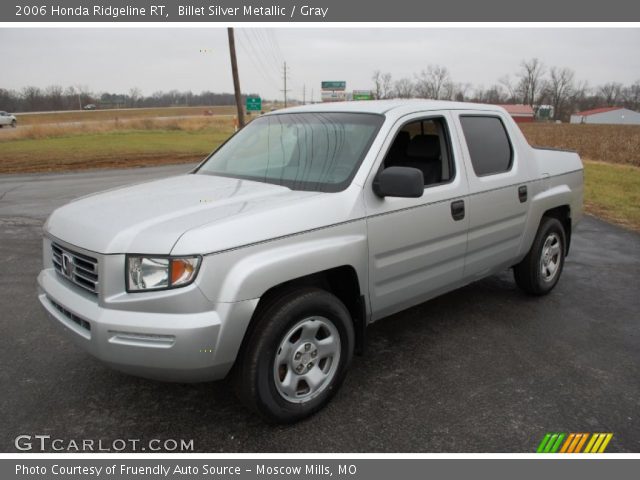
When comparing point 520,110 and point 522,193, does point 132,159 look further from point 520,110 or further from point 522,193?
point 520,110

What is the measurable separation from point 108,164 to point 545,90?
110 meters

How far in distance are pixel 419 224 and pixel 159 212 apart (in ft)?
5.65

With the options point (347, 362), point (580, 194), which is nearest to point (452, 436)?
point (347, 362)

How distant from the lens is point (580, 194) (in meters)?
5.59

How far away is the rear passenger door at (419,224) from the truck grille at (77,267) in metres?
1.60

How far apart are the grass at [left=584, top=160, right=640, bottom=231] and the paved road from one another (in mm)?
5342

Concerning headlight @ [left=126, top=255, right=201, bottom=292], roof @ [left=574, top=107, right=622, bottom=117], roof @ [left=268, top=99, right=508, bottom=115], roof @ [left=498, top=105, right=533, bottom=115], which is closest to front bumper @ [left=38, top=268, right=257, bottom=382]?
headlight @ [left=126, top=255, right=201, bottom=292]

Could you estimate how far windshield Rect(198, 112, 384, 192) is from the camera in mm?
3455

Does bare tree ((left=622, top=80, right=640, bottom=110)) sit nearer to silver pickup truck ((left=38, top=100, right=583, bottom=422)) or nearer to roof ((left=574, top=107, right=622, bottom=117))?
roof ((left=574, top=107, right=622, bottom=117))

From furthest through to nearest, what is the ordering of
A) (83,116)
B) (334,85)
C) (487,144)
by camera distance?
(83,116), (334,85), (487,144)

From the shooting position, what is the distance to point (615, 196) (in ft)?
40.9

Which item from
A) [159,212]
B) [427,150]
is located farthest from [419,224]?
[159,212]

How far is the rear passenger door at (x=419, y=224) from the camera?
338 cm

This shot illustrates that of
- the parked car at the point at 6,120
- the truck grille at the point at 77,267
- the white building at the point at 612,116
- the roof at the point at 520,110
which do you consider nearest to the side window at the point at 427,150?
the truck grille at the point at 77,267
